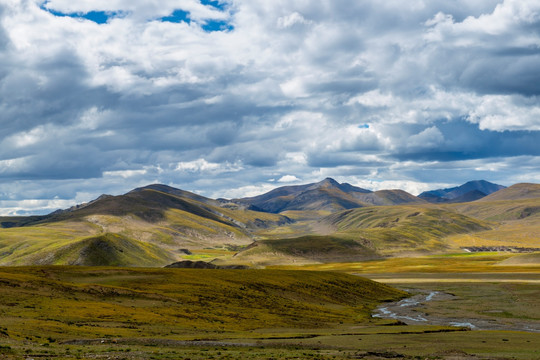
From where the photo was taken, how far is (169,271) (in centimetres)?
12469

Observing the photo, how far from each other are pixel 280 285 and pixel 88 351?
257ft

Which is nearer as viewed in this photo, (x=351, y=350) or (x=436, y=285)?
(x=351, y=350)

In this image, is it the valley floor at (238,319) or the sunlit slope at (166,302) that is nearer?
the valley floor at (238,319)

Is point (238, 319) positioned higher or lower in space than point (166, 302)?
lower

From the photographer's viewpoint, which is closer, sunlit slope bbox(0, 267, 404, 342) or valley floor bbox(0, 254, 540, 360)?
valley floor bbox(0, 254, 540, 360)

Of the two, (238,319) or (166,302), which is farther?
(166,302)

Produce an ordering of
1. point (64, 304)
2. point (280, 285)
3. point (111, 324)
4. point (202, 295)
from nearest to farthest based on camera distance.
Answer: point (111, 324), point (64, 304), point (202, 295), point (280, 285)

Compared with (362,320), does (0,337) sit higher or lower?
higher

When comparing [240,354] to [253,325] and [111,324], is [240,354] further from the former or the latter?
[253,325]

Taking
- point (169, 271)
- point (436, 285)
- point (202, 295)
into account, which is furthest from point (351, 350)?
point (436, 285)

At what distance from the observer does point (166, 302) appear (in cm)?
8762

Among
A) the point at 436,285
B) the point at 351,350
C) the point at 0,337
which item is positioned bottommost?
the point at 436,285

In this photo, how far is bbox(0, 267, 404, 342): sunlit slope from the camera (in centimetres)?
6234

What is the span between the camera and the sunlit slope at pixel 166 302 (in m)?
62.3
